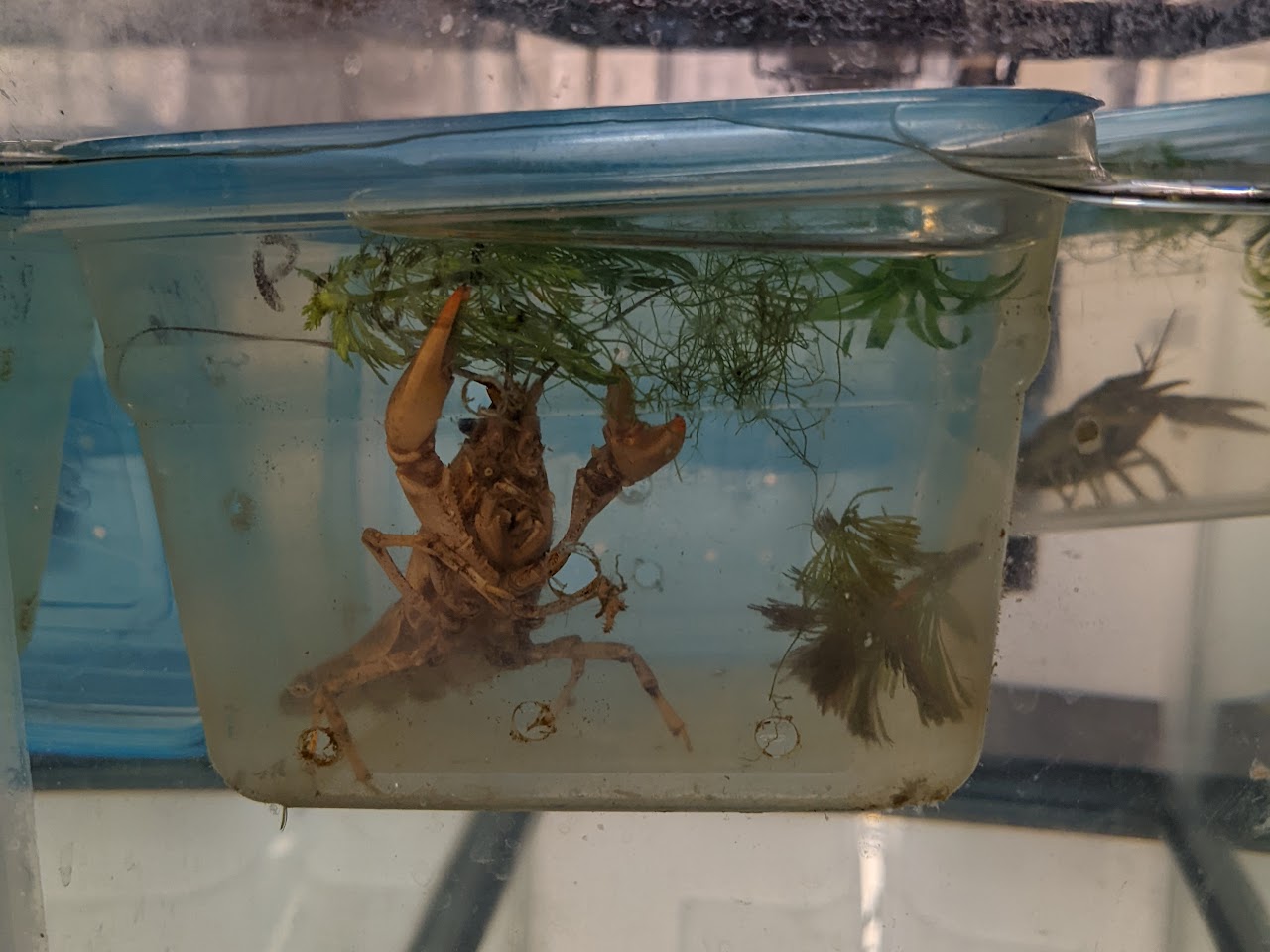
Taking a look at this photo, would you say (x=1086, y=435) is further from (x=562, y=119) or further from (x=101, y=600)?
(x=101, y=600)

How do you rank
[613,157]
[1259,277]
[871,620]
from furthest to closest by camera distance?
[1259,277]
[871,620]
[613,157]

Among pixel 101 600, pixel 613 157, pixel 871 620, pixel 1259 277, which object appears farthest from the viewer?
pixel 101 600

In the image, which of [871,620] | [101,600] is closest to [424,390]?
[871,620]

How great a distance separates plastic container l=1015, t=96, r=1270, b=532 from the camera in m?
0.91

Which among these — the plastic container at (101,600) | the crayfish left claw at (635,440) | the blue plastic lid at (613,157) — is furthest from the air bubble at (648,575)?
the plastic container at (101,600)

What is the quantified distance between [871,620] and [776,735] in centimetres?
17

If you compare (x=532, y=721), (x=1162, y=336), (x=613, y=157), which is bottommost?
(x=532, y=721)

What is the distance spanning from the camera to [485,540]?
889mm

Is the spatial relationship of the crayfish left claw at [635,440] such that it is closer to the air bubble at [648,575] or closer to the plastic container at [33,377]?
the air bubble at [648,575]

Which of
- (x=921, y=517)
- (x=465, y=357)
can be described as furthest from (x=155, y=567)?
(x=921, y=517)

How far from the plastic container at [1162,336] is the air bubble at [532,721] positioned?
66 cm

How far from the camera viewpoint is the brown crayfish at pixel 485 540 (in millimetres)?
853

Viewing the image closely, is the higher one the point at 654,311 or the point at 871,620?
the point at 654,311

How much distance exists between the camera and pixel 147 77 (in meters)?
1.08
